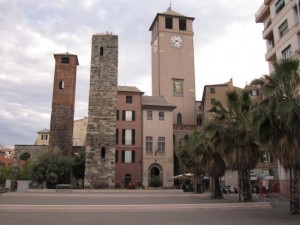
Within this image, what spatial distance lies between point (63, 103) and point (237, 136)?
33021 mm

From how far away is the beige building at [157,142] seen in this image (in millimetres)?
52094

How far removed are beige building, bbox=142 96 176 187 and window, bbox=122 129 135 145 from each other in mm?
1659

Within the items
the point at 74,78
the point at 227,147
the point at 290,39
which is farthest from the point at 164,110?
the point at 227,147

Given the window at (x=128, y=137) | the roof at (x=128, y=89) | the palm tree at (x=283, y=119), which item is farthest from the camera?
the roof at (x=128, y=89)

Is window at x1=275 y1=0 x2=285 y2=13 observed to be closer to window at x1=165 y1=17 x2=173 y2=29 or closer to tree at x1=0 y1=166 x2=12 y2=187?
window at x1=165 y1=17 x2=173 y2=29

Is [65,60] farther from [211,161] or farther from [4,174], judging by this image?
[211,161]

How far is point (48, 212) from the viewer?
1789 centimetres

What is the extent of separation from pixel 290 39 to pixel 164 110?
27.5 metres

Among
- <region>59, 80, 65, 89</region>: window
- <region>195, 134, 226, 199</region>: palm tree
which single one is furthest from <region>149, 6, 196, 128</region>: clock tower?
<region>195, 134, 226, 199</region>: palm tree

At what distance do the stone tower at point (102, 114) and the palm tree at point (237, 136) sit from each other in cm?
1943

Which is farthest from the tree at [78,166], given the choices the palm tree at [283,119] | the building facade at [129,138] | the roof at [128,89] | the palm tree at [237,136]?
the palm tree at [283,119]

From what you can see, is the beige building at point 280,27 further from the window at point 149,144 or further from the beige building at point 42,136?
the beige building at point 42,136

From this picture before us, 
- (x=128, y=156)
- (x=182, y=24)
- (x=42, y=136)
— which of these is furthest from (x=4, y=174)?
(x=42, y=136)

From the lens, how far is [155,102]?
5544cm
